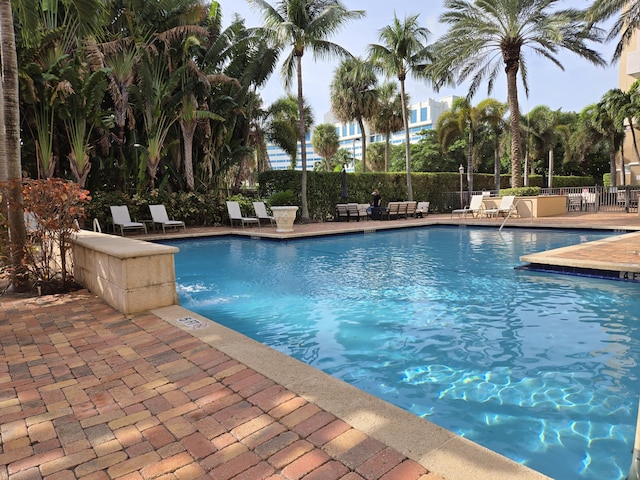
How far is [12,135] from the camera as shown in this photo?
5793mm

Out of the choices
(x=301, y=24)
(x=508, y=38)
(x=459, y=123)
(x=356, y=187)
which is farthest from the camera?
(x=459, y=123)

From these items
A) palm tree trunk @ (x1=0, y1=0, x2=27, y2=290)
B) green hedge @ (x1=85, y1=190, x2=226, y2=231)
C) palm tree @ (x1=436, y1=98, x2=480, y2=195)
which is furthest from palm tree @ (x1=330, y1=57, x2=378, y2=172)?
palm tree trunk @ (x1=0, y1=0, x2=27, y2=290)

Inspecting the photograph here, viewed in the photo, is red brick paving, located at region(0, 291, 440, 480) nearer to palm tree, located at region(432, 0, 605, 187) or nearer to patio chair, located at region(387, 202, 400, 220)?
patio chair, located at region(387, 202, 400, 220)

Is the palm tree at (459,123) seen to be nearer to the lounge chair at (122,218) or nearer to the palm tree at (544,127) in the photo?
the palm tree at (544,127)

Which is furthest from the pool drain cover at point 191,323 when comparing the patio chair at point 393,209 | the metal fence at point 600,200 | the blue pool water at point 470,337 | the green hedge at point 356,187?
the metal fence at point 600,200

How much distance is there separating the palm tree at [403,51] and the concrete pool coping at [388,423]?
20.7 meters

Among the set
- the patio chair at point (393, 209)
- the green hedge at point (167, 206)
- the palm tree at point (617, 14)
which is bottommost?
the patio chair at point (393, 209)

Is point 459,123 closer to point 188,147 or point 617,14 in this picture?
point 617,14

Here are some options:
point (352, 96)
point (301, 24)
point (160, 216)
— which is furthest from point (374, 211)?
point (352, 96)

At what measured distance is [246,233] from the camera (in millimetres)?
14570

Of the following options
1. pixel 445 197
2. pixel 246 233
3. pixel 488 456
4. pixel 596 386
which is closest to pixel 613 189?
pixel 445 197

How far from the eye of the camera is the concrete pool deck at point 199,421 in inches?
80.5

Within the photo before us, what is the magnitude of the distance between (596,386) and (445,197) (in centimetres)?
2433

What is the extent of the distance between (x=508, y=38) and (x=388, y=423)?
20.9 m
